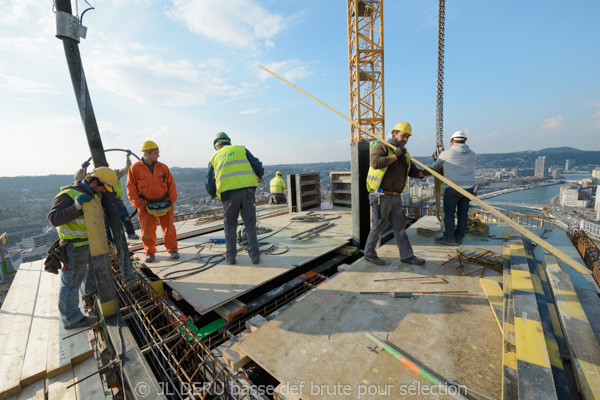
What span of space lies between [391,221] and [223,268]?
9.43 feet

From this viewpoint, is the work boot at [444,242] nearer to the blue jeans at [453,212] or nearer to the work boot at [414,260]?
the blue jeans at [453,212]

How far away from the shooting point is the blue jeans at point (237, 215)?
383 cm

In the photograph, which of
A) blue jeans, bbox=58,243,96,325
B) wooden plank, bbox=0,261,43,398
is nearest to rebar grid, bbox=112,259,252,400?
blue jeans, bbox=58,243,96,325

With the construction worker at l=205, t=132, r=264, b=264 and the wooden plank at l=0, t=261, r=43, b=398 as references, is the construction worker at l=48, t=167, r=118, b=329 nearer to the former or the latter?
the wooden plank at l=0, t=261, r=43, b=398

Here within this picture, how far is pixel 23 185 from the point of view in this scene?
141 ft

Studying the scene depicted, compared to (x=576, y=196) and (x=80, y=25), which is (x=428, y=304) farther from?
(x=576, y=196)

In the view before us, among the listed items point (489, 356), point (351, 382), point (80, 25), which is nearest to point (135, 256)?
point (80, 25)

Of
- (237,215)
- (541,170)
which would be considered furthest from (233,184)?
(541,170)

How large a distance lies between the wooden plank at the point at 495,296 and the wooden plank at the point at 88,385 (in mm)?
3915

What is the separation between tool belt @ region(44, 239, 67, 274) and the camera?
115 inches

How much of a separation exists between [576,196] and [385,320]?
53.5 meters

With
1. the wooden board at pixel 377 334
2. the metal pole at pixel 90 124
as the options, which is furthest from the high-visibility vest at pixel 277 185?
the wooden board at pixel 377 334

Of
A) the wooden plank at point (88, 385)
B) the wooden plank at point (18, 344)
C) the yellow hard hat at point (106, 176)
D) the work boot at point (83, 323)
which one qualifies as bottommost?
the wooden plank at point (88, 385)

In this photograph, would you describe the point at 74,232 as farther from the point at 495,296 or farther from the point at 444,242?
the point at 444,242
